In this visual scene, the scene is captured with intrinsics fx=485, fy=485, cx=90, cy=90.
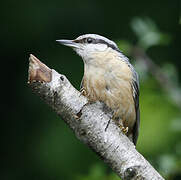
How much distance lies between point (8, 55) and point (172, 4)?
8.69ft

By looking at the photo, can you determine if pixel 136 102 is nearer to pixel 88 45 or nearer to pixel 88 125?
pixel 88 45

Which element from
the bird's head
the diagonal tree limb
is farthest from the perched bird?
the diagonal tree limb

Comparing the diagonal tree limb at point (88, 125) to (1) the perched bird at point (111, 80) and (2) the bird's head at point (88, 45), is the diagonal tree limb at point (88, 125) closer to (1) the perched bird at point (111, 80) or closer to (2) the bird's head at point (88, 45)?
(1) the perched bird at point (111, 80)

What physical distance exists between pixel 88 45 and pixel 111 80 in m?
0.55

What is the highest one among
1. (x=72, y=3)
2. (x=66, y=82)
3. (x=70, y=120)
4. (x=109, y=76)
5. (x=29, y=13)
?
(x=72, y=3)

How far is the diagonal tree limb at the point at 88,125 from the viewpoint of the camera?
3562 millimetres

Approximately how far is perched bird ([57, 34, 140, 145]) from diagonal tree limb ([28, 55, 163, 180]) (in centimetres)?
109

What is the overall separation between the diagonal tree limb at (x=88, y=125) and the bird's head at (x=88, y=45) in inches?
59.3

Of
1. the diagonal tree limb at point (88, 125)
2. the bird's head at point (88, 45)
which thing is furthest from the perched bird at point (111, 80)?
the diagonal tree limb at point (88, 125)

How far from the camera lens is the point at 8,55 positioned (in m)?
7.45

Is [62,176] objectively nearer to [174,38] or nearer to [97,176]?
[97,176]

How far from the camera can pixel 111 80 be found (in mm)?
4945

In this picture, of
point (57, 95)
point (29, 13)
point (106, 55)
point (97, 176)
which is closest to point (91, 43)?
point (106, 55)

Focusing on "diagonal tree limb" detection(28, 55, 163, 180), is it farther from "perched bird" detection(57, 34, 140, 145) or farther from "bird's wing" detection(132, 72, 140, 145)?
"bird's wing" detection(132, 72, 140, 145)
